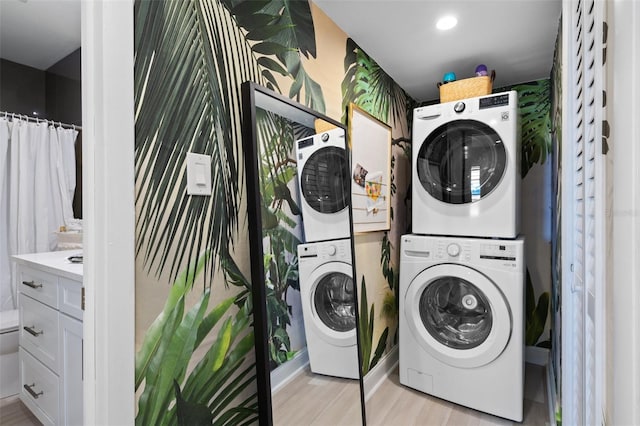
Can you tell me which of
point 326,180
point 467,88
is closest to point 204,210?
point 326,180

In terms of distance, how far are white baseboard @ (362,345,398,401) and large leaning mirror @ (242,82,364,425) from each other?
40cm

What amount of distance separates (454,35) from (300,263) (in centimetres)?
169

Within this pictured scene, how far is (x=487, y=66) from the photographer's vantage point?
2512 mm

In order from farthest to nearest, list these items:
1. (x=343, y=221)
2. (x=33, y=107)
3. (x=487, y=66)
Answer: (x=33, y=107)
(x=487, y=66)
(x=343, y=221)

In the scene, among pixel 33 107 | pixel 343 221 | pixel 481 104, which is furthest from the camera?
pixel 33 107

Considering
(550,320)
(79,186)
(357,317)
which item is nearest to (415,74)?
(357,317)

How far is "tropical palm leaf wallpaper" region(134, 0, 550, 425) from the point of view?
0.98 metres

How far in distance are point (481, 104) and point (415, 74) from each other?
67cm

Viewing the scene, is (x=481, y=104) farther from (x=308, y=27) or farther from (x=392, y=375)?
(x=392, y=375)

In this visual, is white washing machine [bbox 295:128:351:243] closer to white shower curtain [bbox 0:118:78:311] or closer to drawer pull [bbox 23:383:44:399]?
drawer pull [bbox 23:383:44:399]

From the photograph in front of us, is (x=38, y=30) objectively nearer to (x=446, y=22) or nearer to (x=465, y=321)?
(x=446, y=22)

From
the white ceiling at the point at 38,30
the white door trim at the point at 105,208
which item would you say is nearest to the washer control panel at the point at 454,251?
the white door trim at the point at 105,208

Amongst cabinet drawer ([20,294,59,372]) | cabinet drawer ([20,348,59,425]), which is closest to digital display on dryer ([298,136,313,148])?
cabinet drawer ([20,294,59,372])

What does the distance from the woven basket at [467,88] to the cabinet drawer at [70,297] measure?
97.6 inches
